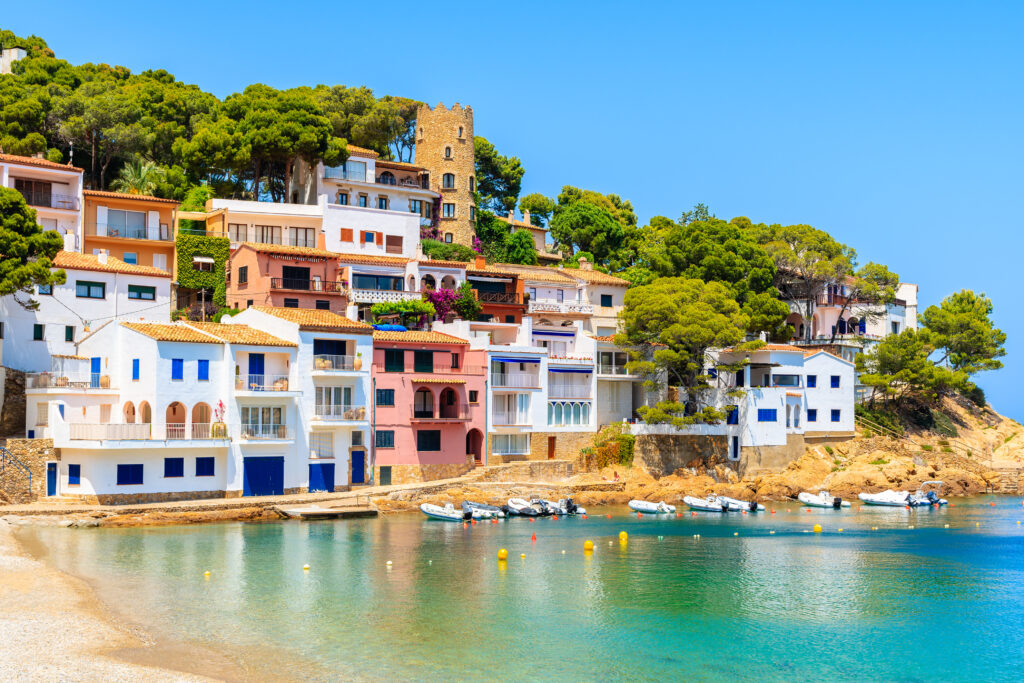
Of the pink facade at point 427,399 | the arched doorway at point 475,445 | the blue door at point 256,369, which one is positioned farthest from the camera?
the arched doorway at point 475,445

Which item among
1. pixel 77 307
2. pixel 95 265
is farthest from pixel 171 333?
pixel 95 265

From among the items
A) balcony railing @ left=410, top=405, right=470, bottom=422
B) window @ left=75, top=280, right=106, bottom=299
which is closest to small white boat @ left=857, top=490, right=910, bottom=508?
balcony railing @ left=410, top=405, right=470, bottom=422

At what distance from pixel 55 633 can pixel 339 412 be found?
30.8 metres

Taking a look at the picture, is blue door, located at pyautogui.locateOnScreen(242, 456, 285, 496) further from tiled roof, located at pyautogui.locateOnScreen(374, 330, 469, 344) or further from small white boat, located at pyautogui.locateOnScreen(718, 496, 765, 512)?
small white boat, located at pyautogui.locateOnScreen(718, 496, 765, 512)

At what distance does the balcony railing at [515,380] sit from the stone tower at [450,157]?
83.1 feet

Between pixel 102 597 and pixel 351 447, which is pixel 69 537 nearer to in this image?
pixel 102 597

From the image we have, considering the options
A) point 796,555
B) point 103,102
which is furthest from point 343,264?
point 796,555

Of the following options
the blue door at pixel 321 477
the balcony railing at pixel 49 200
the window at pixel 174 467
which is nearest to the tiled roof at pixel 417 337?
the blue door at pixel 321 477

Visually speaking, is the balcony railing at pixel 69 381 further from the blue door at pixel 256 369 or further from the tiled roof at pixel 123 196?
the tiled roof at pixel 123 196

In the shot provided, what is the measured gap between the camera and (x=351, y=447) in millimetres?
63656

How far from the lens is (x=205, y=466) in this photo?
5706 cm

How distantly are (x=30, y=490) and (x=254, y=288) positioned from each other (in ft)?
75.9

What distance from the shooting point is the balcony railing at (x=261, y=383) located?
58.7 m

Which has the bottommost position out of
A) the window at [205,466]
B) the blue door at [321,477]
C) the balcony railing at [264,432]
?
the blue door at [321,477]
